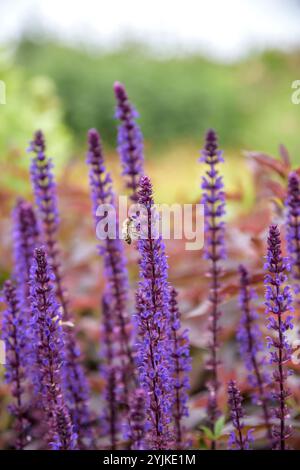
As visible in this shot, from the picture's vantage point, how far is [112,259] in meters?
2.45

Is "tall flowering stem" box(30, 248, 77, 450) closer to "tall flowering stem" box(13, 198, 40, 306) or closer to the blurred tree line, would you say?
"tall flowering stem" box(13, 198, 40, 306)

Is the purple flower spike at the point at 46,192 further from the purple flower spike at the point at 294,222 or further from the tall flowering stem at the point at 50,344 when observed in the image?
the purple flower spike at the point at 294,222

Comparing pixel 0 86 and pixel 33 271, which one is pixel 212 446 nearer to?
pixel 33 271

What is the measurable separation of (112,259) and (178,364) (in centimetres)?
53

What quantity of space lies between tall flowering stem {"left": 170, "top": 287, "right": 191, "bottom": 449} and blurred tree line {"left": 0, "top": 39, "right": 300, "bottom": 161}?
11799mm

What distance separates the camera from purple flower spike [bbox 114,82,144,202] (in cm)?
243

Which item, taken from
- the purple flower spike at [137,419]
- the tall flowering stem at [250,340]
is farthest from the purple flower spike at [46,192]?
the tall flowering stem at [250,340]

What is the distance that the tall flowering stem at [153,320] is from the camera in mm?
1730

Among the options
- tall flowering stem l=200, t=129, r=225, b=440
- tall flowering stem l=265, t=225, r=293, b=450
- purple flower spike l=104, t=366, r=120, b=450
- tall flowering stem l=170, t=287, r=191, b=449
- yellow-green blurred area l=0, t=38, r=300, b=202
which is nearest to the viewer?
tall flowering stem l=265, t=225, r=293, b=450

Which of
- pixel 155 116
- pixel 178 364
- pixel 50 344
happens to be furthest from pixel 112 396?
pixel 155 116

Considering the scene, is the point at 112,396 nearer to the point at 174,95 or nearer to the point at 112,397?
the point at 112,397

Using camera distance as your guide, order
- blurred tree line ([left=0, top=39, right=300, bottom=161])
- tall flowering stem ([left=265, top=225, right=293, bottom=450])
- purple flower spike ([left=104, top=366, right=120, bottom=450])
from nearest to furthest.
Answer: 1. tall flowering stem ([left=265, top=225, right=293, bottom=450])
2. purple flower spike ([left=104, top=366, right=120, bottom=450])
3. blurred tree line ([left=0, top=39, right=300, bottom=161])

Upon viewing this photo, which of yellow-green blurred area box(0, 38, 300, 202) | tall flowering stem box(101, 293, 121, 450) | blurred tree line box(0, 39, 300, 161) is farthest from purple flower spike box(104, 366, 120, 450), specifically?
blurred tree line box(0, 39, 300, 161)

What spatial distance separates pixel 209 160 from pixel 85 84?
1458 centimetres
